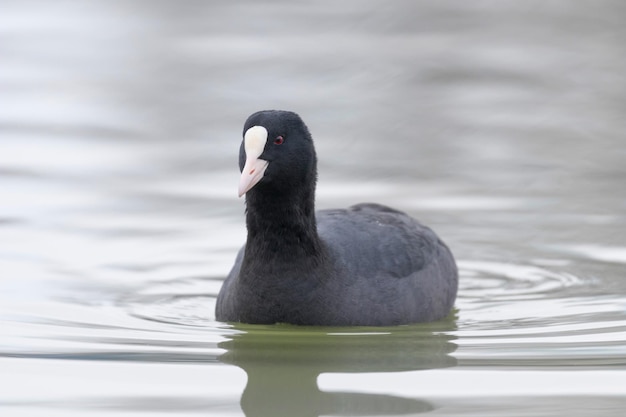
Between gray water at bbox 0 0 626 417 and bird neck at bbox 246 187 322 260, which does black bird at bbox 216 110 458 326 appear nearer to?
bird neck at bbox 246 187 322 260

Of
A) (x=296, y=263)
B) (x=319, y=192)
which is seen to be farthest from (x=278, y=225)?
(x=319, y=192)

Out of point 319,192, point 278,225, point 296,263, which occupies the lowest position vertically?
point 296,263

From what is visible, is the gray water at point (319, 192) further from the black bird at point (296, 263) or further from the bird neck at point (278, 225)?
the bird neck at point (278, 225)

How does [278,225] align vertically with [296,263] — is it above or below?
above

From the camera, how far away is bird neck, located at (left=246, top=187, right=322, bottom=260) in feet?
22.2

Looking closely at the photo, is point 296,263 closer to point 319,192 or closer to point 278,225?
point 278,225

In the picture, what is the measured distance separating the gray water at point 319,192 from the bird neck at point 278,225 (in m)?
0.40

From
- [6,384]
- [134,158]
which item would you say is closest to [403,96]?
[134,158]

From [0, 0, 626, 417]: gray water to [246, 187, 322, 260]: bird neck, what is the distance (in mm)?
401

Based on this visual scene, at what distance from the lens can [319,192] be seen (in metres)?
9.90

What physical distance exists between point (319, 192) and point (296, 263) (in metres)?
3.14

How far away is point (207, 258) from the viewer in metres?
8.55

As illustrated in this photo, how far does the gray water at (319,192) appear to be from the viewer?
18.2 feet

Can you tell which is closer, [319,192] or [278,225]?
[278,225]
